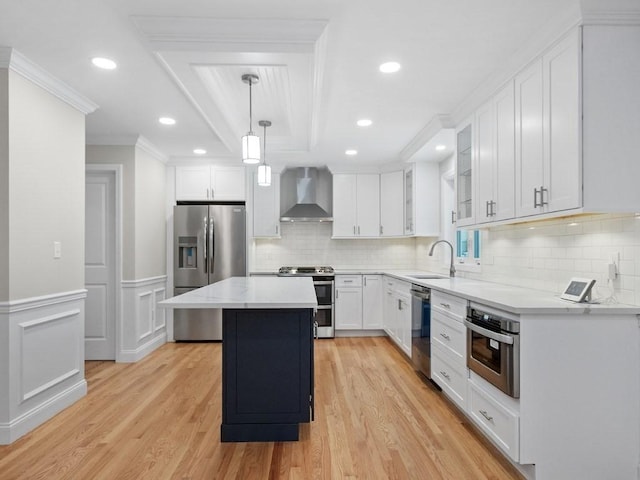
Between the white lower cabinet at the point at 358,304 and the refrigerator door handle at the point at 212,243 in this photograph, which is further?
the white lower cabinet at the point at 358,304

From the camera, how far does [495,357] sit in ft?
A: 7.69

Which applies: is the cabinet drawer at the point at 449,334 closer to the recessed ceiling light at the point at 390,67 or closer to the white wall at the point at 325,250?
the recessed ceiling light at the point at 390,67

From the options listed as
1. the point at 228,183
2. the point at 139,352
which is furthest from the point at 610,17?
the point at 139,352

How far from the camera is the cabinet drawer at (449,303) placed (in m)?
2.91

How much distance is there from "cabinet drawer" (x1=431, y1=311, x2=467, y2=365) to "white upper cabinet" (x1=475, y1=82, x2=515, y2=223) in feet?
2.67

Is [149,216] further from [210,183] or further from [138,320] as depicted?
[138,320]

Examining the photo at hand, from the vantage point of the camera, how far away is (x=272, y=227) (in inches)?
234

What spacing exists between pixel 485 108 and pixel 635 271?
1587mm

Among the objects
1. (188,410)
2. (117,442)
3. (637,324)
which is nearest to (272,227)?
(188,410)

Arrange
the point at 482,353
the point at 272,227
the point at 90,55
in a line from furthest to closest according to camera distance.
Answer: the point at 272,227
the point at 90,55
the point at 482,353

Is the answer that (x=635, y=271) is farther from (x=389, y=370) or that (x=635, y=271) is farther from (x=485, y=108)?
(x=389, y=370)

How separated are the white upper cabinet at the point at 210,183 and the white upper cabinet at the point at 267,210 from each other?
286mm

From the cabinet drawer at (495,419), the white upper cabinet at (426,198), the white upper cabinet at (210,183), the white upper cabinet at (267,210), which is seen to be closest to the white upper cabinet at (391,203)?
the white upper cabinet at (426,198)

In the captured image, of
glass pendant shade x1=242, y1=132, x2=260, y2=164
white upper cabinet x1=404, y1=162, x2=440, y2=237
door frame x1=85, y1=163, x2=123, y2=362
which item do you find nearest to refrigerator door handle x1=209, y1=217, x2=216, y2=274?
door frame x1=85, y1=163, x2=123, y2=362
